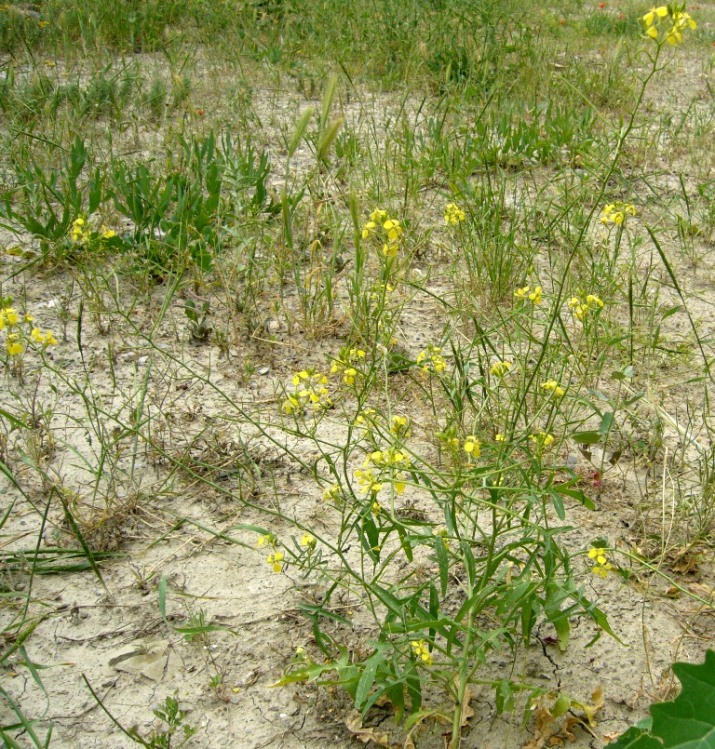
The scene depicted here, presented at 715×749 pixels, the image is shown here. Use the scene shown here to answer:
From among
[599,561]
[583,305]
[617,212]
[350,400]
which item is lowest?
[350,400]

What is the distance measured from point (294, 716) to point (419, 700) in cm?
28

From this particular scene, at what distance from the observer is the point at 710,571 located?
83.4 inches

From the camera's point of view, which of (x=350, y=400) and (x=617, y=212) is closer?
(x=617, y=212)

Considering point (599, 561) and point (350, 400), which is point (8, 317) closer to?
point (350, 400)

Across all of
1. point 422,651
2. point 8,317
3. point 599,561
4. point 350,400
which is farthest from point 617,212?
point 8,317

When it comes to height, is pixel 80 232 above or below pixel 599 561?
above

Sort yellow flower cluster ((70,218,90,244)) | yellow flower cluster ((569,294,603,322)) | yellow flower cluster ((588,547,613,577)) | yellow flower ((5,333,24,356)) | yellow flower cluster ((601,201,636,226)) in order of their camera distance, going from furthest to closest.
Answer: yellow flower cluster ((70,218,90,244)), yellow flower cluster ((569,294,603,322)), yellow flower cluster ((601,201,636,226)), yellow flower ((5,333,24,356)), yellow flower cluster ((588,547,613,577))

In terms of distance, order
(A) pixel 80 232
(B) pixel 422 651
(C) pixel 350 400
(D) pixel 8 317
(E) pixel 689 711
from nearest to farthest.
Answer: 1. (E) pixel 689 711
2. (B) pixel 422 651
3. (D) pixel 8 317
4. (C) pixel 350 400
5. (A) pixel 80 232

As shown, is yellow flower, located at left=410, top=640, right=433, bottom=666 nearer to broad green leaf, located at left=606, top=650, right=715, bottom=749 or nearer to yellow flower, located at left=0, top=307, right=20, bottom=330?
broad green leaf, located at left=606, top=650, right=715, bottom=749

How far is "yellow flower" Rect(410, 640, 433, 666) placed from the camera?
1.64 metres

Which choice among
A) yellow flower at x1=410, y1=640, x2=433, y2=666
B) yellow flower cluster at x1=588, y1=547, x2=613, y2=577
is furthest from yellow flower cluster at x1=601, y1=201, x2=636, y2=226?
yellow flower at x1=410, y1=640, x2=433, y2=666

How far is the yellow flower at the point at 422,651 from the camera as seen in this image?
1645 millimetres

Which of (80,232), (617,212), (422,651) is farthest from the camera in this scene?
(80,232)

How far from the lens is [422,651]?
1.66 meters
